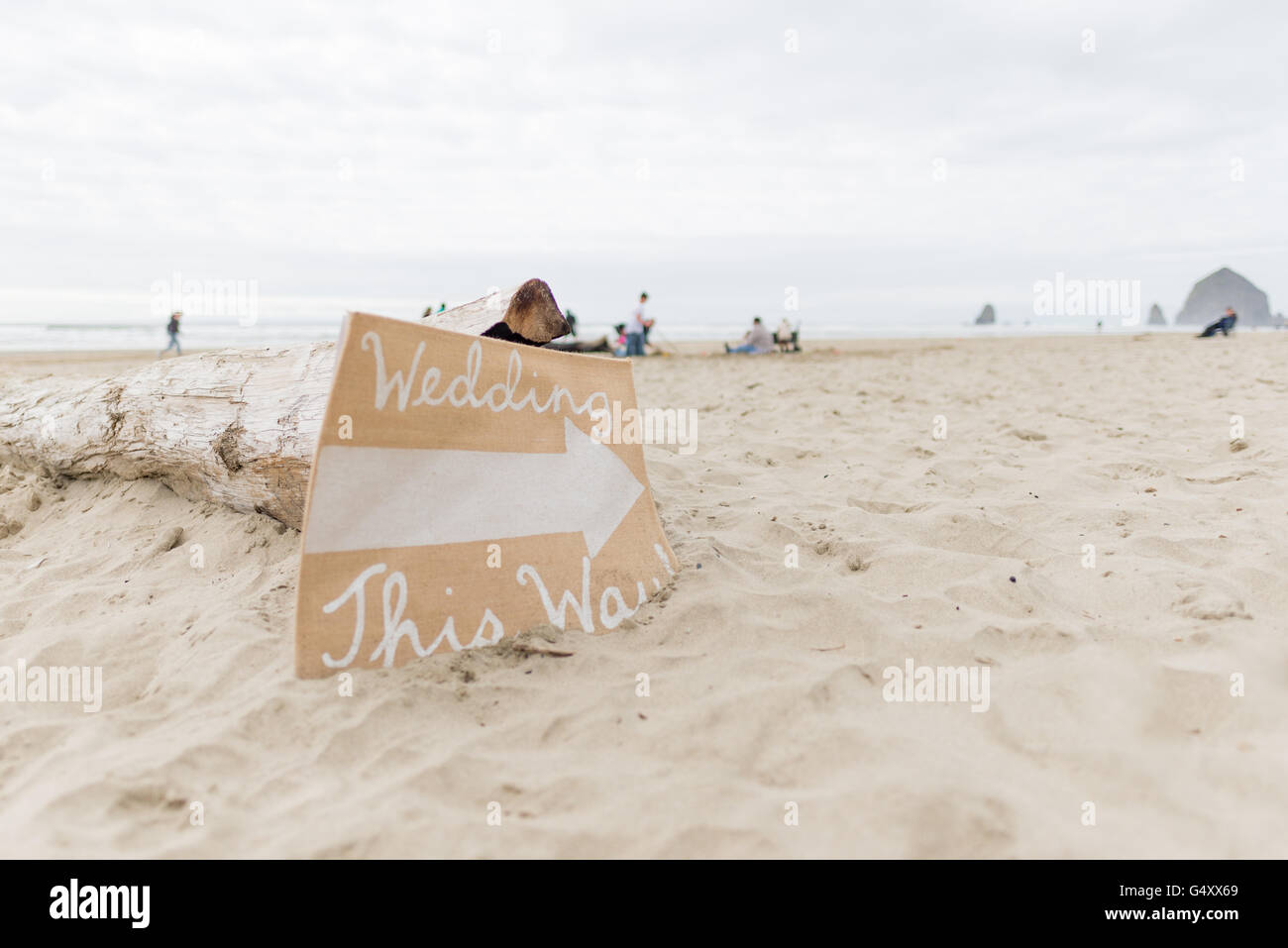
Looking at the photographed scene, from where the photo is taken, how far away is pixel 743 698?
2.03m

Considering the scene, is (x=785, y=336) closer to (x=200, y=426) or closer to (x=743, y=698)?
(x=200, y=426)

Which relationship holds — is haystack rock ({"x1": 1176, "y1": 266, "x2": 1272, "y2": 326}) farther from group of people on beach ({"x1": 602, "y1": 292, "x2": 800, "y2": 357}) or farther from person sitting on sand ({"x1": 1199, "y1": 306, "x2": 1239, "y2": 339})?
group of people on beach ({"x1": 602, "y1": 292, "x2": 800, "y2": 357})

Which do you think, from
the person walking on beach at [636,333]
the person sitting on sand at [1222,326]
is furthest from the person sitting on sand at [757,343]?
the person sitting on sand at [1222,326]

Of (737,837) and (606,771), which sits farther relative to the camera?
(606,771)

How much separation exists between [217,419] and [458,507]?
1.78 metres

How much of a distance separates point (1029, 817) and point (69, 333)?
40074mm

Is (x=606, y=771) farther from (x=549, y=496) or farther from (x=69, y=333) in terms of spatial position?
(x=69, y=333)

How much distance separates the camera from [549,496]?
2609 mm

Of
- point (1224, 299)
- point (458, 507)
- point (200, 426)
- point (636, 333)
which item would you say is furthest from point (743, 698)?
point (1224, 299)

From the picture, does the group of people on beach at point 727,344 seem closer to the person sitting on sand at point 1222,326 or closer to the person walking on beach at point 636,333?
the person walking on beach at point 636,333

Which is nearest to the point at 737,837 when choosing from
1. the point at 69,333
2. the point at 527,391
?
the point at 527,391

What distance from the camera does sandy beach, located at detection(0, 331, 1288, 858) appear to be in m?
1.58

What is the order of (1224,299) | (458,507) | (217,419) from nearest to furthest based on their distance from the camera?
(458,507) → (217,419) → (1224,299)
